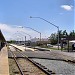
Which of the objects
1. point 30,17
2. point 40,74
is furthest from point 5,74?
point 30,17

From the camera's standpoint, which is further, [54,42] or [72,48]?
[54,42]

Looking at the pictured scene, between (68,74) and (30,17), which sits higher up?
(30,17)

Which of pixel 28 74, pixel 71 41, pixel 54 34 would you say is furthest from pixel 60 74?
pixel 54 34

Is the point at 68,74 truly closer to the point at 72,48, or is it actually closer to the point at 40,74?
the point at 40,74

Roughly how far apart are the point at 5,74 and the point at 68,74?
4293 millimetres

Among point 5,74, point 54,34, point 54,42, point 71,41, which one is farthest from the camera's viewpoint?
point 54,34

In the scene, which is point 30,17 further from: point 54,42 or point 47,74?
point 54,42

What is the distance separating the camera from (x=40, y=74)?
63.4 feet

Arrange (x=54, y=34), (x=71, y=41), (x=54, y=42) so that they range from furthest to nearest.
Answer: (x=54, y=34)
(x=54, y=42)
(x=71, y=41)

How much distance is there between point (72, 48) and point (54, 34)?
129 metres

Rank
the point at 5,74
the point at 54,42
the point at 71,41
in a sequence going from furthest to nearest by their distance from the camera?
the point at 54,42 → the point at 71,41 → the point at 5,74

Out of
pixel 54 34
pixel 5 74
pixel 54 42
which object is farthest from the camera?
pixel 54 34

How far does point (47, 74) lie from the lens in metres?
19.0

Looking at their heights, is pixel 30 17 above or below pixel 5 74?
above
